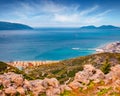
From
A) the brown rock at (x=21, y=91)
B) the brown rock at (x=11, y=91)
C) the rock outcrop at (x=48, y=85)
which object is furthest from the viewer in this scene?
the rock outcrop at (x=48, y=85)

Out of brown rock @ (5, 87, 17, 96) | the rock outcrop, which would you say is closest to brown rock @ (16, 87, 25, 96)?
the rock outcrop

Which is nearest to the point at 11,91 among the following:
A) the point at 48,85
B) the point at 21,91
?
the point at 21,91

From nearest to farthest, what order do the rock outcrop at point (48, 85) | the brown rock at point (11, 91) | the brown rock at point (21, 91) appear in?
the brown rock at point (11, 91) → the brown rock at point (21, 91) → the rock outcrop at point (48, 85)

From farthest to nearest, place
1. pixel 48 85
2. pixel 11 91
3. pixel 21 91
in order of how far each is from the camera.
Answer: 1. pixel 48 85
2. pixel 21 91
3. pixel 11 91

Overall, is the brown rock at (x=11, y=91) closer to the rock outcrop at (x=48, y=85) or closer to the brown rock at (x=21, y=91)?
the rock outcrop at (x=48, y=85)

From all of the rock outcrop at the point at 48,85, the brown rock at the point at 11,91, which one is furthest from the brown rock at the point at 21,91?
the brown rock at the point at 11,91

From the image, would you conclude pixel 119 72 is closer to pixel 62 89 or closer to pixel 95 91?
pixel 95 91

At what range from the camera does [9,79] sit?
1093 inches

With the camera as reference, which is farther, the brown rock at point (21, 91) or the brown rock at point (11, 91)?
the brown rock at point (21, 91)

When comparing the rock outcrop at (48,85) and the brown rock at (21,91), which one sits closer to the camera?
the brown rock at (21,91)

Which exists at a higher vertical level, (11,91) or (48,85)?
(11,91)

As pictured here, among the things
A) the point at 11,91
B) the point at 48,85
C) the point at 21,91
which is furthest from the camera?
the point at 48,85

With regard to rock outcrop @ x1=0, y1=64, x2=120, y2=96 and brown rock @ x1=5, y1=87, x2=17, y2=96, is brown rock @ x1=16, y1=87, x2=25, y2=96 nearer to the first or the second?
rock outcrop @ x1=0, y1=64, x2=120, y2=96

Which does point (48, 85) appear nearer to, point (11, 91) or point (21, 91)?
point (21, 91)
